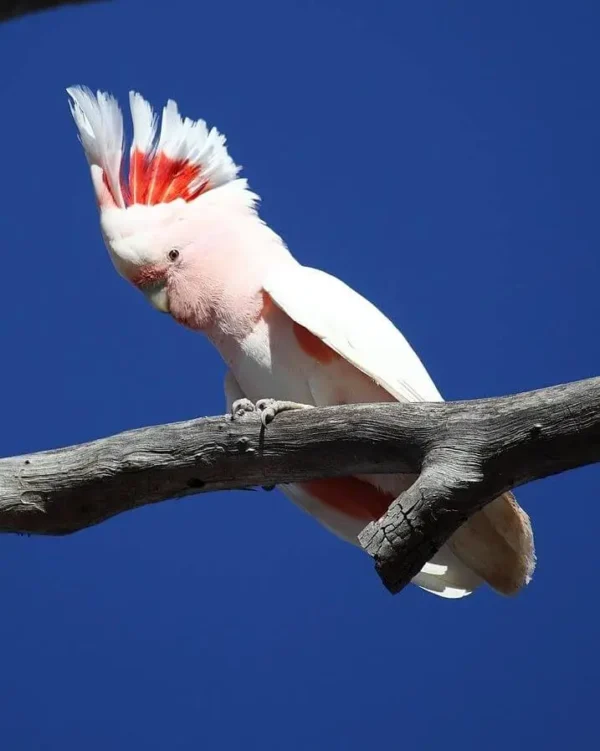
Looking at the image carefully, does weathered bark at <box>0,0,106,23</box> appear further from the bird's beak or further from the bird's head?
the bird's beak

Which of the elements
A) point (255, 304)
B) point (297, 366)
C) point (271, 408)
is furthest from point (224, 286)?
point (271, 408)

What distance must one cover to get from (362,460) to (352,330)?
0.80 ft

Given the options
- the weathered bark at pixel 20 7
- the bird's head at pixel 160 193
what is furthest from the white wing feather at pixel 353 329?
the weathered bark at pixel 20 7

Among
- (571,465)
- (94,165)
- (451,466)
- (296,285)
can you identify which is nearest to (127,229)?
(94,165)

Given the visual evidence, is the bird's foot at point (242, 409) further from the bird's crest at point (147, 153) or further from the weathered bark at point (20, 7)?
the weathered bark at point (20, 7)

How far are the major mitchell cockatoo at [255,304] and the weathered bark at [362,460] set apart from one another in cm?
16

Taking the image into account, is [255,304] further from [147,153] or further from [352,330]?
[147,153]

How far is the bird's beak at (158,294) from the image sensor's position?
4.98ft

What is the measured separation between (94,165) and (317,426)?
598 mm

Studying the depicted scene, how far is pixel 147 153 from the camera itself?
160 centimetres

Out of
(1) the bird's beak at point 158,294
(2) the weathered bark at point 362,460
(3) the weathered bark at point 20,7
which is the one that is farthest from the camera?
(1) the bird's beak at point 158,294

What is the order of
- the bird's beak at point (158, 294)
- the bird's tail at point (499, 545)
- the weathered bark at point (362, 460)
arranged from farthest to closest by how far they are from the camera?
the bird's beak at point (158, 294) → the bird's tail at point (499, 545) → the weathered bark at point (362, 460)

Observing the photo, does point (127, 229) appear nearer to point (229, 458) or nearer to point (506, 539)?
point (229, 458)

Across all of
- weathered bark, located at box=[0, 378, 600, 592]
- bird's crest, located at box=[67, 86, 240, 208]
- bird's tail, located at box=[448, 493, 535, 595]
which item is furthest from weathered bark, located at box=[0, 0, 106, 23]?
bird's tail, located at box=[448, 493, 535, 595]
